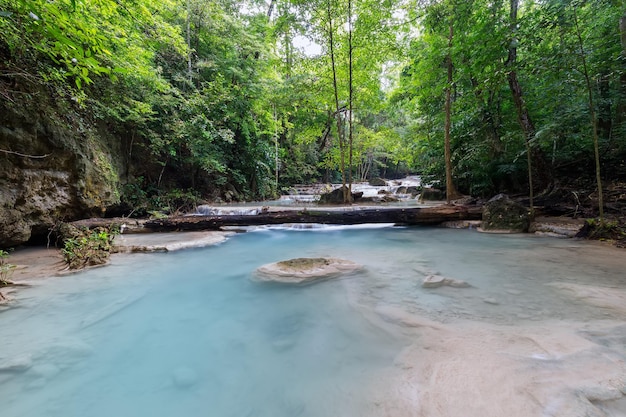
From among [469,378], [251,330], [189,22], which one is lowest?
[251,330]

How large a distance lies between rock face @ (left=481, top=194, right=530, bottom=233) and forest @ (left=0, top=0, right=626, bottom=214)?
0.74m

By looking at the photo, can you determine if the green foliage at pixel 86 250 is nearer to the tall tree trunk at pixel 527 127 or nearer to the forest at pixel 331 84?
the forest at pixel 331 84

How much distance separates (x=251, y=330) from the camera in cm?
249

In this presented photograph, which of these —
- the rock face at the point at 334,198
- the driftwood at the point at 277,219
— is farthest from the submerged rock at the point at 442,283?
the rock face at the point at 334,198

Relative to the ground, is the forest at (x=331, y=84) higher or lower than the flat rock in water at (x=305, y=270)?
higher

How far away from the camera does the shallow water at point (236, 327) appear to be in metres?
1.65

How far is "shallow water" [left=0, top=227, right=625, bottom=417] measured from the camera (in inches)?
65.1

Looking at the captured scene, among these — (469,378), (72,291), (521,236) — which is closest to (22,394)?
(72,291)

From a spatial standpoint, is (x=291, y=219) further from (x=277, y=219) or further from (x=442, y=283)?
(x=442, y=283)

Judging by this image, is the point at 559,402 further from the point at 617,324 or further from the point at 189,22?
the point at 189,22

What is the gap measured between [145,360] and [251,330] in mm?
821

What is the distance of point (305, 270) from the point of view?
3.83 metres

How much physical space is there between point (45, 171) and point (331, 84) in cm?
1059

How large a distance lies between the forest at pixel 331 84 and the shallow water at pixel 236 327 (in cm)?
238
